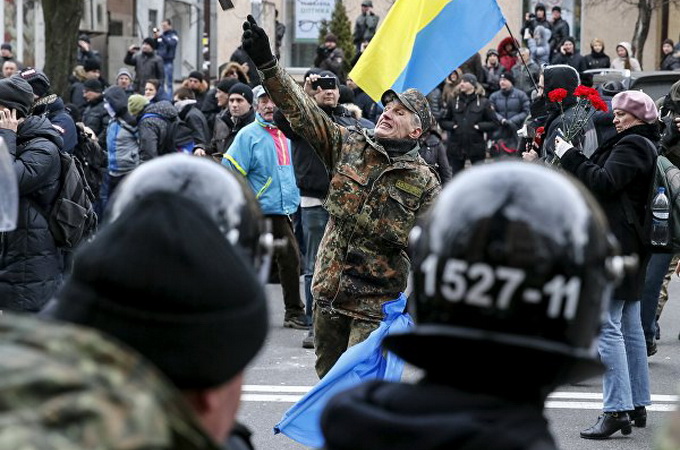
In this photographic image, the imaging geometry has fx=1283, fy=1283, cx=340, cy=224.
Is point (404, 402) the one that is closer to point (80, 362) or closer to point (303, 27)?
point (80, 362)

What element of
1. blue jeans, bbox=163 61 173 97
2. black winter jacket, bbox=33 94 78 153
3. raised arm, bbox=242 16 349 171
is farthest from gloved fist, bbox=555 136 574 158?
blue jeans, bbox=163 61 173 97

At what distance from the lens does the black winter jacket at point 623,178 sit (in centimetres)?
666

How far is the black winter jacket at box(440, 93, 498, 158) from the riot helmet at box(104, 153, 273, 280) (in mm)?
15955

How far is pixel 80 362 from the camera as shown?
107 cm

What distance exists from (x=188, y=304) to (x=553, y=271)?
1.70 ft

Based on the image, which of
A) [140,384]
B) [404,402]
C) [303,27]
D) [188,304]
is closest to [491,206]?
[404,402]

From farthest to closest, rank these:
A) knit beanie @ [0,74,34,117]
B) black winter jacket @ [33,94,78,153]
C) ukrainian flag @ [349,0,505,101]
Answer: black winter jacket @ [33,94,78,153] < ukrainian flag @ [349,0,505,101] < knit beanie @ [0,74,34,117]

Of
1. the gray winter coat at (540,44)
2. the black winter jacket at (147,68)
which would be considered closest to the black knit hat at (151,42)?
the black winter jacket at (147,68)

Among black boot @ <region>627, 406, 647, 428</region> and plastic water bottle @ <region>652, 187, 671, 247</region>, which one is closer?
plastic water bottle @ <region>652, 187, 671, 247</region>

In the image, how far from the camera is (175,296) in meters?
1.62

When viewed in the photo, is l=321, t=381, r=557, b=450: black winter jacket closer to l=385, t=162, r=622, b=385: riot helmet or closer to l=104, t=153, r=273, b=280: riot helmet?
l=385, t=162, r=622, b=385: riot helmet

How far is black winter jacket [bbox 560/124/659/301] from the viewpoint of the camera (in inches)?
262

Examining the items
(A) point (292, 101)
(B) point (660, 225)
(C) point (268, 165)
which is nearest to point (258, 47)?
(A) point (292, 101)

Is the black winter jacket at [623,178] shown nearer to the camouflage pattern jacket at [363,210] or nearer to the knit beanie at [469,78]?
the camouflage pattern jacket at [363,210]
